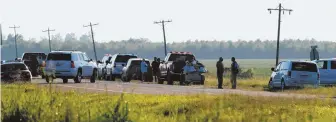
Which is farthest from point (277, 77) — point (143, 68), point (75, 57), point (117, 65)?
point (117, 65)

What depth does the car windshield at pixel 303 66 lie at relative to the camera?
3916cm

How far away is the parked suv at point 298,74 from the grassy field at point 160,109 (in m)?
15.5

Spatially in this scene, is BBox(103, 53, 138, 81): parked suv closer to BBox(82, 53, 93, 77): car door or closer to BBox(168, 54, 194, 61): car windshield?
BBox(168, 54, 194, 61): car windshield

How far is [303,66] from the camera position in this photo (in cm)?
3934

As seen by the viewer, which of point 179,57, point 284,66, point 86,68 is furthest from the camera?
point 179,57

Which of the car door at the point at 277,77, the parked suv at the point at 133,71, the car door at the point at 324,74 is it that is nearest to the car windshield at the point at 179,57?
the parked suv at the point at 133,71

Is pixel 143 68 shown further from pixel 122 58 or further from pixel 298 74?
pixel 298 74

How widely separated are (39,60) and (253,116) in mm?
44995

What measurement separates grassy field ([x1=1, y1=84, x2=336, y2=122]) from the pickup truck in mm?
21481

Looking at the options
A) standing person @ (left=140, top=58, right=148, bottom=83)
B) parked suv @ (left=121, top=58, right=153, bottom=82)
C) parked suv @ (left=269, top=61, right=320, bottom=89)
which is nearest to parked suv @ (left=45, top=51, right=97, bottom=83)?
standing person @ (left=140, top=58, right=148, bottom=83)

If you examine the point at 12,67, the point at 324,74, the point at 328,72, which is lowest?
the point at 324,74

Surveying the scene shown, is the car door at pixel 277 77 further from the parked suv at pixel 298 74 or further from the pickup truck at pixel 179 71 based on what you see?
the pickup truck at pixel 179 71

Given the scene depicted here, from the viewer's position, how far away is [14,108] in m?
17.9

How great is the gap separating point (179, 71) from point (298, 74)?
9337 mm
